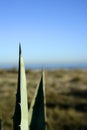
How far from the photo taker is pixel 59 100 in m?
13.6

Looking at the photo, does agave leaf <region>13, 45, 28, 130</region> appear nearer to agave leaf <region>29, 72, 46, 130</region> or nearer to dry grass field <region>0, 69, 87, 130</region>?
agave leaf <region>29, 72, 46, 130</region>

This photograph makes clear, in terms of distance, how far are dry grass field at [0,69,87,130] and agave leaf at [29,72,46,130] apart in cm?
531

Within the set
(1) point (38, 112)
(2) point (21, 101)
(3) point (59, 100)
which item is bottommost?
(3) point (59, 100)

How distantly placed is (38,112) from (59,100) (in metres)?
11.0

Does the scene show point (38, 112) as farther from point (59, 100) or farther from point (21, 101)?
point (59, 100)

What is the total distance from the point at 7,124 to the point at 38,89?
841 centimetres

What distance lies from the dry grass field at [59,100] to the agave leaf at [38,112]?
5310 mm

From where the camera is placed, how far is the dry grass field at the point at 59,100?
1094 cm

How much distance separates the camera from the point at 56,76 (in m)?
19.1

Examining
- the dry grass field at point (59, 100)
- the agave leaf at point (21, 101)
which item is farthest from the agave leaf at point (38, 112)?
the dry grass field at point (59, 100)

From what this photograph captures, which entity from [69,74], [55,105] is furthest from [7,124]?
[69,74]

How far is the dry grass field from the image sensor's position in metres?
10.9

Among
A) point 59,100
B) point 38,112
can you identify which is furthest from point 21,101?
point 59,100

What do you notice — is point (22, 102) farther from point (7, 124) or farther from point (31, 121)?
point (7, 124)
